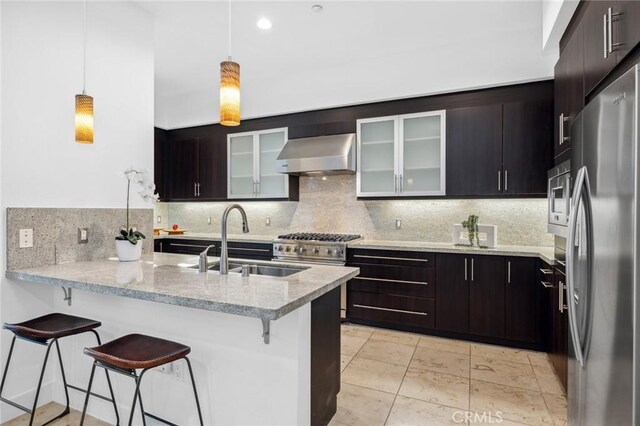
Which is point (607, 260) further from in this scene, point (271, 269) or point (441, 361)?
point (441, 361)

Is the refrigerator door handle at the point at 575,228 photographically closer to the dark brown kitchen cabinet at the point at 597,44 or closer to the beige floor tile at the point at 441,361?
the dark brown kitchen cabinet at the point at 597,44

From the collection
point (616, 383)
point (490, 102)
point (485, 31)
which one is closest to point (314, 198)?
point (490, 102)

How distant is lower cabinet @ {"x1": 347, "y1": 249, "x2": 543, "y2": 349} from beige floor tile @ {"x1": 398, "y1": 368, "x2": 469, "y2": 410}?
81 centimetres

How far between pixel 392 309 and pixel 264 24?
117 inches

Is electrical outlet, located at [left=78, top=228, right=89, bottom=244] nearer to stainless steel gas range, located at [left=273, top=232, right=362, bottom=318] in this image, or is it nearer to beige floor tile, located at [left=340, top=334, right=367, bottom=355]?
stainless steel gas range, located at [left=273, top=232, right=362, bottom=318]

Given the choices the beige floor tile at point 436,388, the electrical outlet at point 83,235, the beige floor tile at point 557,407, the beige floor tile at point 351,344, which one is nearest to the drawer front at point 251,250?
the beige floor tile at point 351,344

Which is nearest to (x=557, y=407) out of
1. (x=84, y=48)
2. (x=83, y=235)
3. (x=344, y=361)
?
(x=344, y=361)

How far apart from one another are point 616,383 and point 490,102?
9.32 feet

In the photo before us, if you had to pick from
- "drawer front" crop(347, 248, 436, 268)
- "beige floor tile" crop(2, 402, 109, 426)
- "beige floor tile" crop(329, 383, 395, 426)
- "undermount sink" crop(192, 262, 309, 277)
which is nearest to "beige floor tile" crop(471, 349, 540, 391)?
"beige floor tile" crop(329, 383, 395, 426)

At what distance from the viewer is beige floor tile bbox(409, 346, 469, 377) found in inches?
108

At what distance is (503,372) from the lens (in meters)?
2.70

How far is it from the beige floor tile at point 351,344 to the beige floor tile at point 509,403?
3.27 ft

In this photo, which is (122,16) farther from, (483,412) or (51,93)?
(483,412)

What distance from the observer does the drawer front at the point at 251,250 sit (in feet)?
14.0
